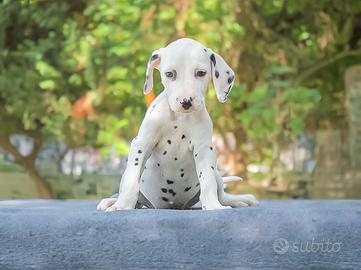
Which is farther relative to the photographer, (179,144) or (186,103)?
(179,144)

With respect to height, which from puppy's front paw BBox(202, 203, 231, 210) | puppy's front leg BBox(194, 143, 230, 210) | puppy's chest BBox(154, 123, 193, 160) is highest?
puppy's chest BBox(154, 123, 193, 160)

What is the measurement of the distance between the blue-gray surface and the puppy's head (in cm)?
35

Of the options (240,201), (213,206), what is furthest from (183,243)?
(240,201)

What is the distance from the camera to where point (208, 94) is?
5.38 meters

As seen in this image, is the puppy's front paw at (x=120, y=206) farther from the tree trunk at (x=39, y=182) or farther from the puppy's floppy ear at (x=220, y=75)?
the tree trunk at (x=39, y=182)

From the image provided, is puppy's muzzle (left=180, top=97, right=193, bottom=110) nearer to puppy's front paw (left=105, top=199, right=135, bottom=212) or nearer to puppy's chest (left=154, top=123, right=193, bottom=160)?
puppy's chest (left=154, top=123, right=193, bottom=160)

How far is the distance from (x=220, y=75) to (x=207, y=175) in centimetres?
27

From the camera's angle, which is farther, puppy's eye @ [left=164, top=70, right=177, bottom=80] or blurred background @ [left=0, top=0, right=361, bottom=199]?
blurred background @ [left=0, top=0, right=361, bottom=199]

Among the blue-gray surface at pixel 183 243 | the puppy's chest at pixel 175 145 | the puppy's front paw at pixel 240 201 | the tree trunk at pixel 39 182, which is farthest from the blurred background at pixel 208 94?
the blue-gray surface at pixel 183 243

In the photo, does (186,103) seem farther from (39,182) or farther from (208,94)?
(39,182)

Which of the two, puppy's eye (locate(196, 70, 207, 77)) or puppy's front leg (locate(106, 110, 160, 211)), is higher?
puppy's eye (locate(196, 70, 207, 77))

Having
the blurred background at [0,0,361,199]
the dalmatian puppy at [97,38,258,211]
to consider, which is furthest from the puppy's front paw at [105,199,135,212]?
the blurred background at [0,0,361,199]

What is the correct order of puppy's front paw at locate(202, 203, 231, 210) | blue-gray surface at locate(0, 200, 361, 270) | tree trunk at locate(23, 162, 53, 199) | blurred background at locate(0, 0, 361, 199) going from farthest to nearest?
tree trunk at locate(23, 162, 53, 199) → blurred background at locate(0, 0, 361, 199) → puppy's front paw at locate(202, 203, 231, 210) → blue-gray surface at locate(0, 200, 361, 270)

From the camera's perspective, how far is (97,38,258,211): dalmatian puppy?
5.03ft
